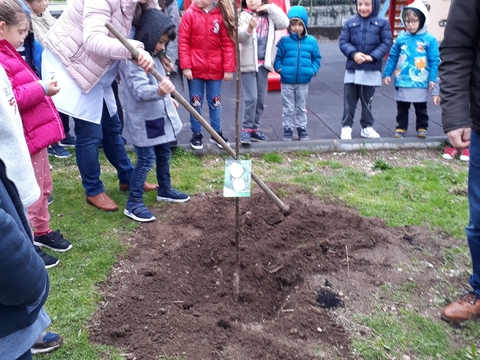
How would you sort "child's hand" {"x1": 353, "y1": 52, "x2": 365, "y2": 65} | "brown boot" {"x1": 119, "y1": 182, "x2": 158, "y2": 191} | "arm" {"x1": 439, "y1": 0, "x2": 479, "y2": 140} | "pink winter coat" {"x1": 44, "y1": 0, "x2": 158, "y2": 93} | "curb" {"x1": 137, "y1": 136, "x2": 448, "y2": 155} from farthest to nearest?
"child's hand" {"x1": 353, "y1": 52, "x2": 365, "y2": 65} → "curb" {"x1": 137, "y1": 136, "x2": 448, "y2": 155} → "brown boot" {"x1": 119, "y1": 182, "x2": 158, "y2": 191} → "pink winter coat" {"x1": 44, "y1": 0, "x2": 158, "y2": 93} → "arm" {"x1": 439, "y1": 0, "x2": 479, "y2": 140}

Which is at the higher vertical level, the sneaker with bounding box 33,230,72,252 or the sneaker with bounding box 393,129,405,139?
the sneaker with bounding box 33,230,72,252

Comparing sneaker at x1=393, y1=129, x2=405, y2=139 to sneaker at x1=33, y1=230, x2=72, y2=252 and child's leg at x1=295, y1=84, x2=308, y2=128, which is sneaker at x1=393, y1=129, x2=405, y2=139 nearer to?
child's leg at x1=295, y1=84, x2=308, y2=128

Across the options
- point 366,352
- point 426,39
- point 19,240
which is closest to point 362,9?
point 426,39

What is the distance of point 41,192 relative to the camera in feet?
12.2

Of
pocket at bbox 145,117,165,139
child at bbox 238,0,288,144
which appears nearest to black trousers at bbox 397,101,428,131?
child at bbox 238,0,288,144

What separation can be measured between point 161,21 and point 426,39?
146 inches

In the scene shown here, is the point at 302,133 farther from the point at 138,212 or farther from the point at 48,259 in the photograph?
the point at 48,259

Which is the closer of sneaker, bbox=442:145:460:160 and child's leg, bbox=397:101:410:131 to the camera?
sneaker, bbox=442:145:460:160

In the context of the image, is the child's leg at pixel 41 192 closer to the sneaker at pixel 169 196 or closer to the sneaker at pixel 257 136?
the sneaker at pixel 169 196

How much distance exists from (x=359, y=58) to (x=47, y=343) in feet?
15.9

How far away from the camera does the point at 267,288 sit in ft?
11.7

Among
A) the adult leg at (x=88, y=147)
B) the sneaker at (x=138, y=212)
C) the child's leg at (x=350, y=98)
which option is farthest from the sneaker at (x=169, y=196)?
the child's leg at (x=350, y=98)

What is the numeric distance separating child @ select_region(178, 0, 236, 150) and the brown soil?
175cm

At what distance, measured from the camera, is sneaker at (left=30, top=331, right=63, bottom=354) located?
2885mm
